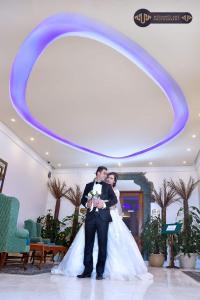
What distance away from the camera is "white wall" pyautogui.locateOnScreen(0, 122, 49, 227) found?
7758mm

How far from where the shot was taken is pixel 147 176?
1034cm

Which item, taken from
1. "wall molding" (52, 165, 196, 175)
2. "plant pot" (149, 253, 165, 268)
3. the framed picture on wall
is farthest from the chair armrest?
"wall molding" (52, 165, 196, 175)

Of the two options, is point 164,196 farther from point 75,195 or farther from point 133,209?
point 75,195

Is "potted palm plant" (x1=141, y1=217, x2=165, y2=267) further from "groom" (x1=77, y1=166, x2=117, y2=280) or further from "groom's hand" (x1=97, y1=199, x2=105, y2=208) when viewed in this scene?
"groom's hand" (x1=97, y1=199, x2=105, y2=208)

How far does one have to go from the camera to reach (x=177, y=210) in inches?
378

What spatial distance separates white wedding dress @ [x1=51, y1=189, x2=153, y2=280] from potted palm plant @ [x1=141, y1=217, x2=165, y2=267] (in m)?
5.27

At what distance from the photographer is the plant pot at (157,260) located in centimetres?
818

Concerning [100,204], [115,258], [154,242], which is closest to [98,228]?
[100,204]

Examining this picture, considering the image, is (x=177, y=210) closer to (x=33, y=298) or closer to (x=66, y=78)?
(x=66, y=78)

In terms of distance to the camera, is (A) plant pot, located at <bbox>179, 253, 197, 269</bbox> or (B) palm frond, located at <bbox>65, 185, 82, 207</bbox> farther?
(B) palm frond, located at <bbox>65, 185, 82, 207</bbox>

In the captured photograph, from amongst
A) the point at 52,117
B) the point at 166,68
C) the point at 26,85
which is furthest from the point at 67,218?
the point at 166,68

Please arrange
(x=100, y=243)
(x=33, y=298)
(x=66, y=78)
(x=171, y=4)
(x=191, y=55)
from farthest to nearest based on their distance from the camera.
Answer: (x=66, y=78), (x=191, y=55), (x=171, y=4), (x=100, y=243), (x=33, y=298)

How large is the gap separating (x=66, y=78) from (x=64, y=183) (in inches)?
245

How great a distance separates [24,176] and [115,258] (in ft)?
20.7
